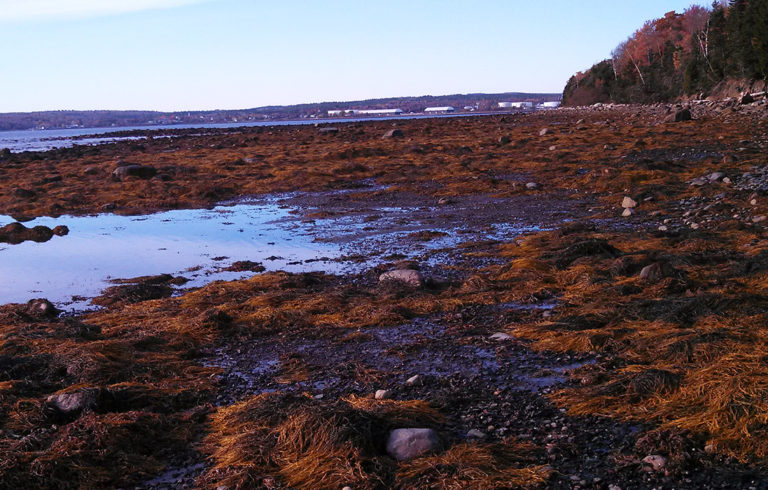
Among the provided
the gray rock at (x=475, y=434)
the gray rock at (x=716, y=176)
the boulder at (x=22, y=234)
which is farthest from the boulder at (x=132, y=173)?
the gray rock at (x=475, y=434)

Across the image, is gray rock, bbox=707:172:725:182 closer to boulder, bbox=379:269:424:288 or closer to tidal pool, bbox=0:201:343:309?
tidal pool, bbox=0:201:343:309

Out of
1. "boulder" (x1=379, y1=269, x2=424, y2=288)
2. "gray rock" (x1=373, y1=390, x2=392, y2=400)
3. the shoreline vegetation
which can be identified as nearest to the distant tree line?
the shoreline vegetation

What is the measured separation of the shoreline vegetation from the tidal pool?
1271 millimetres

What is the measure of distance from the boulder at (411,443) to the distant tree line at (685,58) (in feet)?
145

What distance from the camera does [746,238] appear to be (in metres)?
10.1

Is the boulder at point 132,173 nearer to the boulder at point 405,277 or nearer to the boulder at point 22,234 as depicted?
the boulder at point 22,234

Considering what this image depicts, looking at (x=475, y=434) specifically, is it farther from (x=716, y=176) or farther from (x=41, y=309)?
(x=716, y=176)

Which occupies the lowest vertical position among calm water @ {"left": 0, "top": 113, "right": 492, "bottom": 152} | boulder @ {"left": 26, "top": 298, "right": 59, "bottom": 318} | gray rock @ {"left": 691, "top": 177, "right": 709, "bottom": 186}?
boulder @ {"left": 26, "top": 298, "right": 59, "bottom": 318}

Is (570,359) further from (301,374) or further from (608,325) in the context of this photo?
(301,374)

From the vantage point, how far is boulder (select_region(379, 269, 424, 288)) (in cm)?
921

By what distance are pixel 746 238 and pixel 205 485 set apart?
9.33 metres

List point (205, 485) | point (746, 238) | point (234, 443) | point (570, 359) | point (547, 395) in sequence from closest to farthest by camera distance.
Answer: point (205, 485)
point (234, 443)
point (547, 395)
point (570, 359)
point (746, 238)

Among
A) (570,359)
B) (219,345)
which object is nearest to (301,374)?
(219,345)

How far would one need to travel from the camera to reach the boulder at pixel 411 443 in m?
4.52
